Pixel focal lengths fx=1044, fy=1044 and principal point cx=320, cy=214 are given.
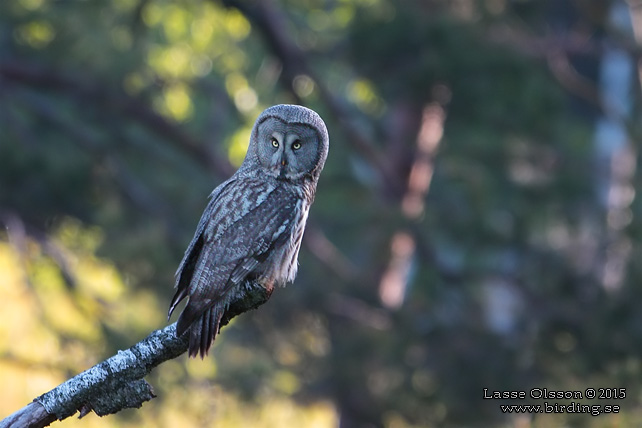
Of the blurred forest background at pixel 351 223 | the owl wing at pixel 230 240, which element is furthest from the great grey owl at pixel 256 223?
the blurred forest background at pixel 351 223

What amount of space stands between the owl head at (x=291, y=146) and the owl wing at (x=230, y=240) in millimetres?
133

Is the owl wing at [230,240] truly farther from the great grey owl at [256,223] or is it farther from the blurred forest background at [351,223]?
the blurred forest background at [351,223]

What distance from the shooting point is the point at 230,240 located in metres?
4.52

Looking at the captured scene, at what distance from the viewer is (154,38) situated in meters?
16.6

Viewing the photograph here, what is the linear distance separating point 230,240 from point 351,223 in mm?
7100

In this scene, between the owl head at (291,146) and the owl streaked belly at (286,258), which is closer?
the owl streaked belly at (286,258)

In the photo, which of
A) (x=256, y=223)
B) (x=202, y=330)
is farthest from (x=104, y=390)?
(x=256, y=223)

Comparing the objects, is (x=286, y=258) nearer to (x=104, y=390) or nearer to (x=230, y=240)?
(x=230, y=240)

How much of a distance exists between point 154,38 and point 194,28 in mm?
2012

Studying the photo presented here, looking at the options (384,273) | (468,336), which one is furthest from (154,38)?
(468,336)

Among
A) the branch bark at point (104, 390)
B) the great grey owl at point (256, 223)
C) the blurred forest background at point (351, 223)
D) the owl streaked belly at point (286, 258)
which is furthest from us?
the blurred forest background at point (351, 223)

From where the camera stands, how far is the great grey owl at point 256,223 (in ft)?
13.8

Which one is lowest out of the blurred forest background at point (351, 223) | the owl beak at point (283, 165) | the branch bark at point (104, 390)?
the branch bark at point (104, 390)

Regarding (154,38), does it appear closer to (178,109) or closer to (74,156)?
(178,109)
